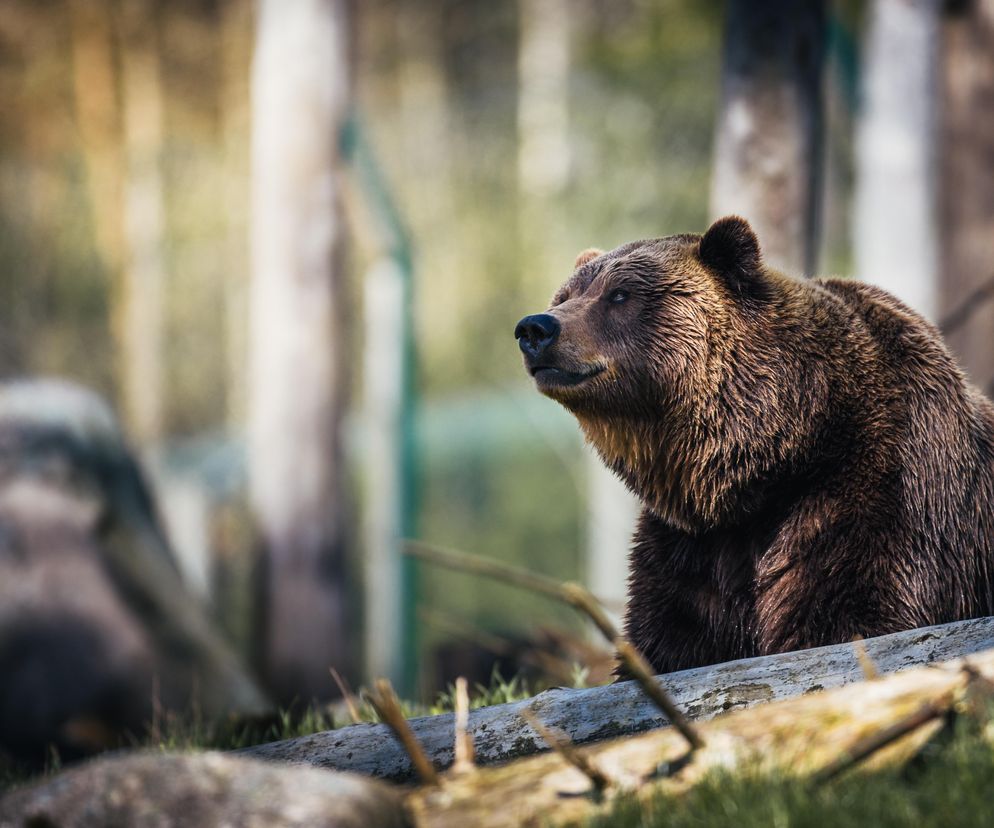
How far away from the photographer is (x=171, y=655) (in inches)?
280

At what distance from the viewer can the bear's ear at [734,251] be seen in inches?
150

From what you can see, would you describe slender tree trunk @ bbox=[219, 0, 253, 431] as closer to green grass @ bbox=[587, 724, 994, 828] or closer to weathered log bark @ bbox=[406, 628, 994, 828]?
weathered log bark @ bbox=[406, 628, 994, 828]

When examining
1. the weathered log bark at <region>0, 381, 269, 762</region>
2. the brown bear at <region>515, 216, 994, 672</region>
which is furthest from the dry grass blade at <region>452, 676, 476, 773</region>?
the weathered log bark at <region>0, 381, 269, 762</region>

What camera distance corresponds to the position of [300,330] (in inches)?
344

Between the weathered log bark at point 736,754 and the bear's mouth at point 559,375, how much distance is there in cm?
135

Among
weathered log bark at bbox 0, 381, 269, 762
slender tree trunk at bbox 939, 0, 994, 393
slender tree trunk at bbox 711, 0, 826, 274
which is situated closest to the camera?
slender tree trunk at bbox 711, 0, 826, 274

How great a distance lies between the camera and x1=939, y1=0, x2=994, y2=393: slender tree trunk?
8414mm

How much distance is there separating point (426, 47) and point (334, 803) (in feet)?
71.5

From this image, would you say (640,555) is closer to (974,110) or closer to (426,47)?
(974,110)

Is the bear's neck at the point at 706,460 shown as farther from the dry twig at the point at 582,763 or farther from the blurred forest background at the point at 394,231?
the blurred forest background at the point at 394,231

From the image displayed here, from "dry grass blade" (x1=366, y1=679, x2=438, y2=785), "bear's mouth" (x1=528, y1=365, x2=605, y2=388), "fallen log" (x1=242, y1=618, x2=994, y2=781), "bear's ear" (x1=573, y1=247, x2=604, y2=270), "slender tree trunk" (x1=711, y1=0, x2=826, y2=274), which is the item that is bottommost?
"fallen log" (x1=242, y1=618, x2=994, y2=781)

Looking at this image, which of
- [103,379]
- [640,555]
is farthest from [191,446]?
[640,555]

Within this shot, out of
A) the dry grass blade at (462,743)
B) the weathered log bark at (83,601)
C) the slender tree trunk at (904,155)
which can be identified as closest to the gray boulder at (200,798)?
the dry grass blade at (462,743)

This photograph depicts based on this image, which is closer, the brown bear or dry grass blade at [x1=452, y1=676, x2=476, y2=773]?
dry grass blade at [x1=452, y1=676, x2=476, y2=773]
